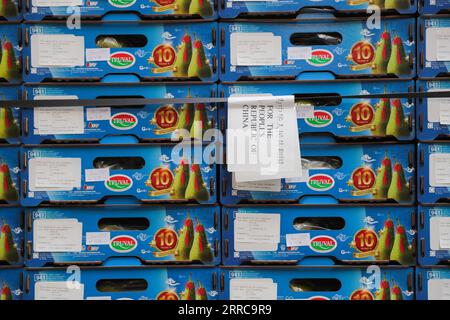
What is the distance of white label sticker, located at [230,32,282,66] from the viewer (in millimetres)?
1168

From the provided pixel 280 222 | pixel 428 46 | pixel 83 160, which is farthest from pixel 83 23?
pixel 428 46

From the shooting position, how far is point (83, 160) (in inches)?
46.6

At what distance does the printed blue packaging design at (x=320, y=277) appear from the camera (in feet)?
3.83

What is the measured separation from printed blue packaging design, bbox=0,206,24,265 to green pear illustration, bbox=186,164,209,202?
0.36 meters

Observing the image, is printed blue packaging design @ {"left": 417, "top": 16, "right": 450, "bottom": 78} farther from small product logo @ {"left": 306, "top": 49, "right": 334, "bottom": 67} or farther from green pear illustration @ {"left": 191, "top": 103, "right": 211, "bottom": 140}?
green pear illustration @ {"left": 191, "top": 103, "right": 211, "bottom": 140}

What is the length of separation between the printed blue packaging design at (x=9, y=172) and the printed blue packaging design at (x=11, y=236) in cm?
2

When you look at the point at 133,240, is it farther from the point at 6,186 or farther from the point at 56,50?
the point at 56,50

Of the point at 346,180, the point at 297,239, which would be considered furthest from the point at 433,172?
the point at 297,239

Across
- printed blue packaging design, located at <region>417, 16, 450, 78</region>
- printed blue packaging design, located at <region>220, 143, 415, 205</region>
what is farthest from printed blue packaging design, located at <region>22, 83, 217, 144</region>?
printed blue packaging design, located at <region>417, 16, 450, 78</region>

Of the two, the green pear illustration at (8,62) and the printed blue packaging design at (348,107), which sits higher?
the green pear illustration at (8,62)

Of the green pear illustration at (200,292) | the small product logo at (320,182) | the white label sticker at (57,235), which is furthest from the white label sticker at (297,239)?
the white label sticker at (57,235)

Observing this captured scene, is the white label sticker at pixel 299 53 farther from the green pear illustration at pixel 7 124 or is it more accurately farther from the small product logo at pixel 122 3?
the green pear illustration at pixel 7 124

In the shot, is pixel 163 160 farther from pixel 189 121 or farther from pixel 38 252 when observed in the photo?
pixel 38 252

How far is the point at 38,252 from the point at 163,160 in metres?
0.33
